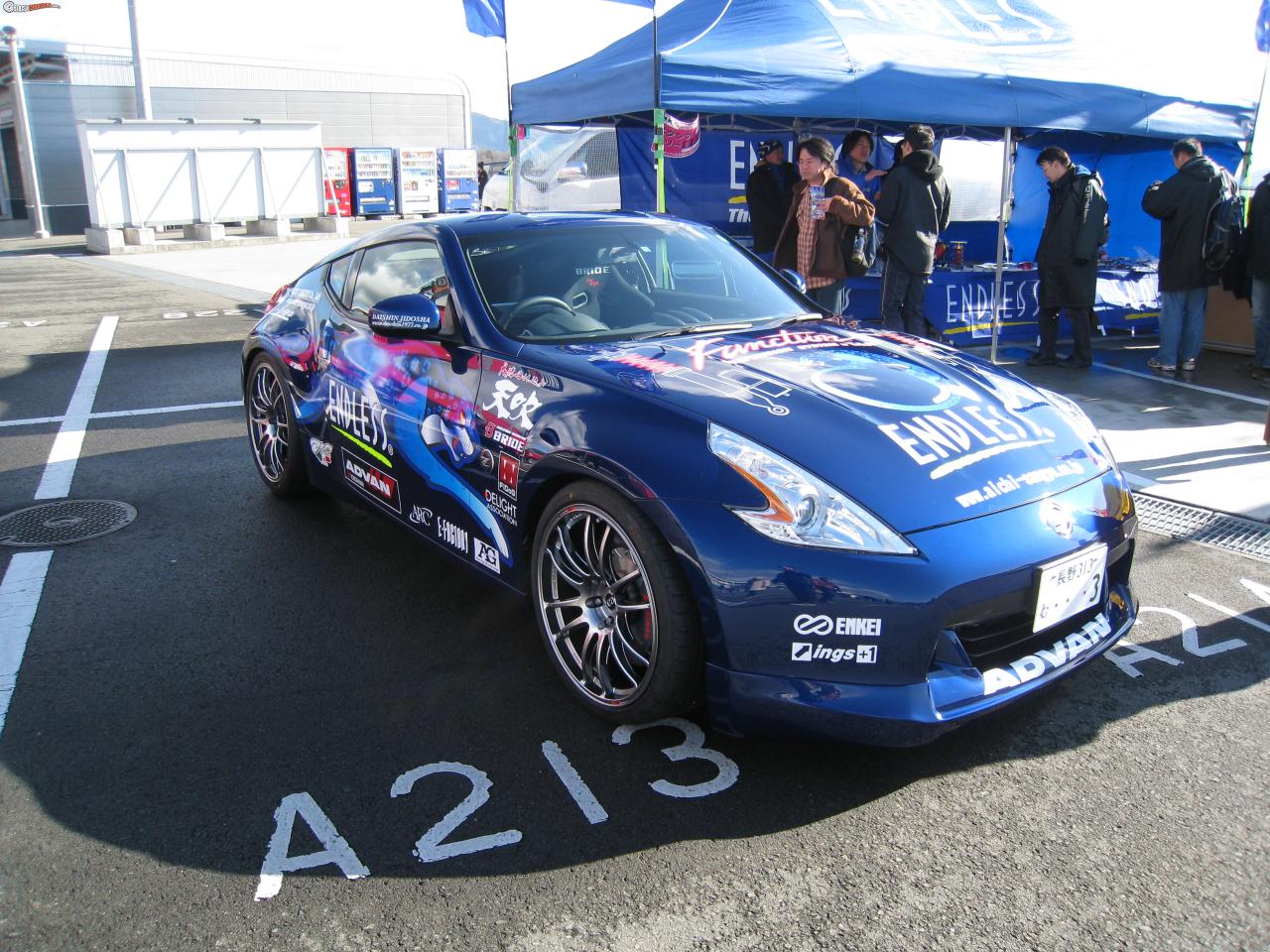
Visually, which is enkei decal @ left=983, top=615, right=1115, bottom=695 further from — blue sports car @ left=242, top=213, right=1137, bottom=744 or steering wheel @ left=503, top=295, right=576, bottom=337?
steering wheel @ left=503, top=295, right=576, bottom=337

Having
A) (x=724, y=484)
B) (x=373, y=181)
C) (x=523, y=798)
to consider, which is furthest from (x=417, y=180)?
(x=523, y=798)

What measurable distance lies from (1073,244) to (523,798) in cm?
782

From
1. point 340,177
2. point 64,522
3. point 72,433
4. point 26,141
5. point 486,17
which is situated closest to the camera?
point 64,522

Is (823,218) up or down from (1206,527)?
up

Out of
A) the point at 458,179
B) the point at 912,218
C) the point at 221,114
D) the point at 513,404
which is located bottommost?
the point at 513,404

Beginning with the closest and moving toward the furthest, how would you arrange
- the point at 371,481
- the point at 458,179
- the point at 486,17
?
1. the point at 371,481
2. the point at 486,17
3. the point at 458,179

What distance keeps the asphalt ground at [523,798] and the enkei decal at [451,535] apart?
148mm

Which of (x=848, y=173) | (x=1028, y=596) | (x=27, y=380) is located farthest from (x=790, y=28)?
(x=1028, y=596)

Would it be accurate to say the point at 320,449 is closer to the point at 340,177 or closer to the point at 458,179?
the point at 340,177

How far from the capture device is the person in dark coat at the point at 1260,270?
8125mm

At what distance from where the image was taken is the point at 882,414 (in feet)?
9.40

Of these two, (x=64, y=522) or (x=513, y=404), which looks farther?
(x=64, y=522)

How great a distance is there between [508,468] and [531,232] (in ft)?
3.97

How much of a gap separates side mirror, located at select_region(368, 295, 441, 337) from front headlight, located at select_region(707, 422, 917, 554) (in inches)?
53.6
